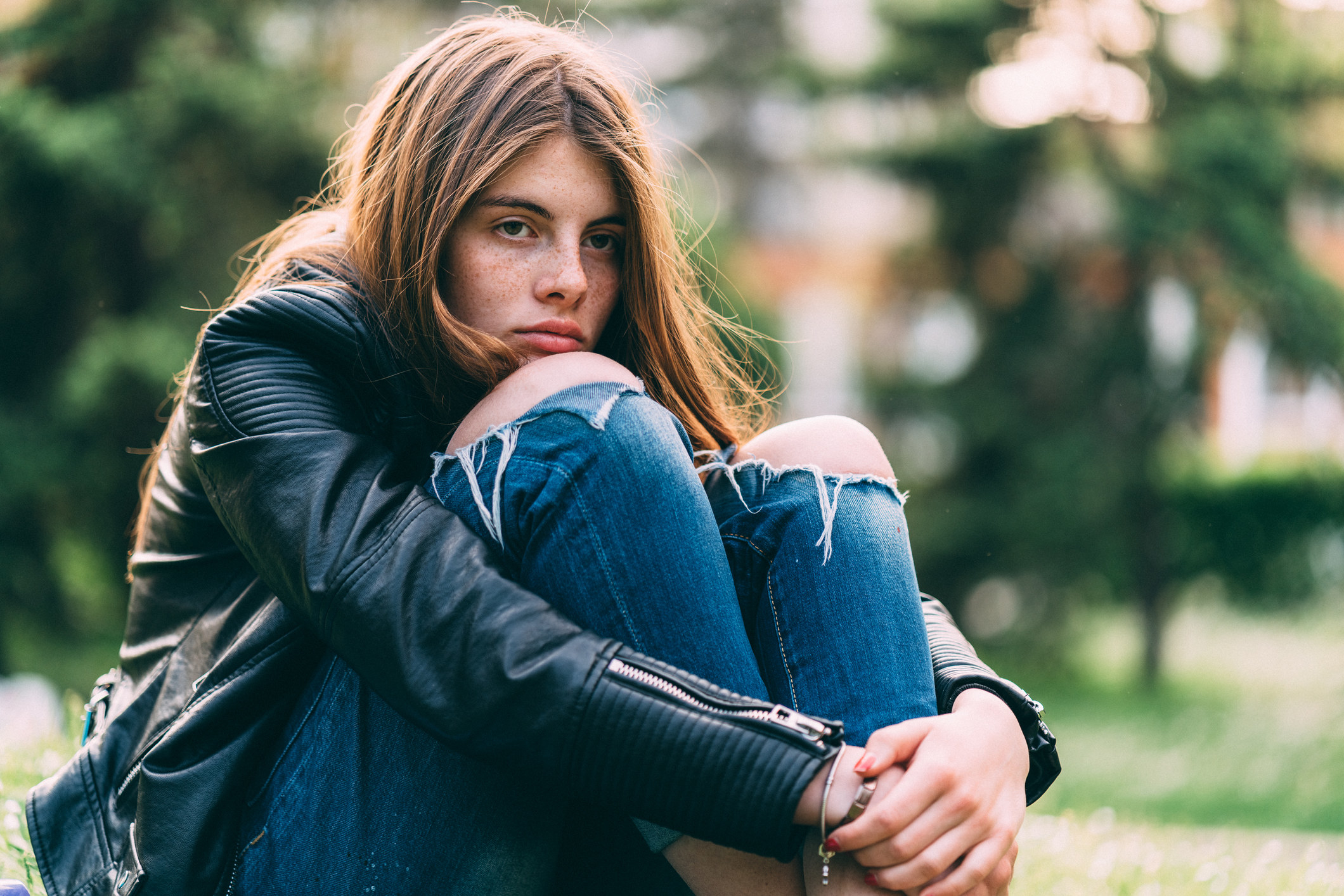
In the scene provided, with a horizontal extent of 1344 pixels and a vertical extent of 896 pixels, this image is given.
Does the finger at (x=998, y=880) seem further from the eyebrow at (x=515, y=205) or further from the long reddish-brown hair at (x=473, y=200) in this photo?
the eyebrow at (x=515, y=205)

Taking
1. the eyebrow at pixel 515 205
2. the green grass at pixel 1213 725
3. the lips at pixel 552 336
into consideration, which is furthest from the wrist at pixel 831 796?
the green grass at pixel 1213 725

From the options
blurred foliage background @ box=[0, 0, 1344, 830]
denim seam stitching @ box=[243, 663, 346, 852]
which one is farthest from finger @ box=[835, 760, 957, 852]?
blurred foliage background @ box=[0, 0, 1344, 830]

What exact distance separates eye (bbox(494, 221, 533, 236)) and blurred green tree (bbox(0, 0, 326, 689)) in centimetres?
584

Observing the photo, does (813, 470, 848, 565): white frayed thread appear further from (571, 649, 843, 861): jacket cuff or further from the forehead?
the forehead

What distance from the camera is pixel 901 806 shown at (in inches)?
53.1

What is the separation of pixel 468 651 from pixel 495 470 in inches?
10.2

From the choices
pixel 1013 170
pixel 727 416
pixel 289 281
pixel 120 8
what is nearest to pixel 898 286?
pixel 1013 170

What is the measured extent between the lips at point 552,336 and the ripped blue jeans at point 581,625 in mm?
452

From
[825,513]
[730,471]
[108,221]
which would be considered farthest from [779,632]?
[108,221]

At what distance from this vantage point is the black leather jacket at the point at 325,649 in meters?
1.28

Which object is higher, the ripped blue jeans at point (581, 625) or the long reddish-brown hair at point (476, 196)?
the long reddish-brown hair at point (476, 196)

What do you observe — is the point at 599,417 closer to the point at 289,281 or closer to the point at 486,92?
the point at 289,281

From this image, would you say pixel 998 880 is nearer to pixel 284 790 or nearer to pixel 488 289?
pixel 284 790

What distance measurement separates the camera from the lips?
195 centimetres
